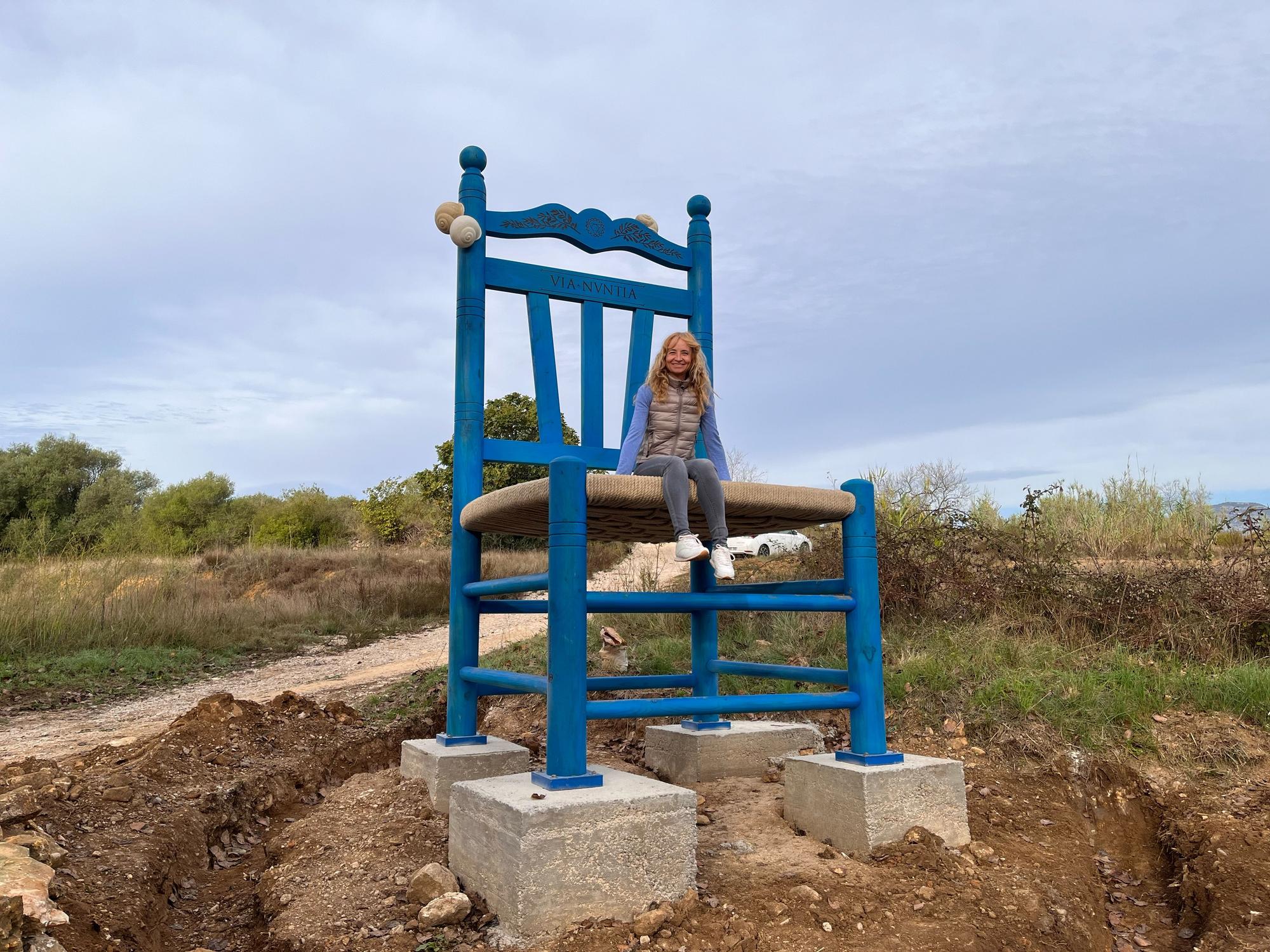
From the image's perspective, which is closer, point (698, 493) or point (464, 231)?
point (698, 493)

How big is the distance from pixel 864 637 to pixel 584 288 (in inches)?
65.7

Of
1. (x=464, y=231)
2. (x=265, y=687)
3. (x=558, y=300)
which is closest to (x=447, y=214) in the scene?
(x=464, y=231)

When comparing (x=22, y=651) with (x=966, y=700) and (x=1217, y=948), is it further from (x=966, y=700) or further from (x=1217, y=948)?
(x=1217, y=948)

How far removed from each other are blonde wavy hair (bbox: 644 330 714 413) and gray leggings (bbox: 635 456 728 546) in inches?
21.7

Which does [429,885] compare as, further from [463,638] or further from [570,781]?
[463,638]

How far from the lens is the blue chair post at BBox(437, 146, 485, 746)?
9.90 ft

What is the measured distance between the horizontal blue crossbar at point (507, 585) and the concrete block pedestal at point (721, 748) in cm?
95

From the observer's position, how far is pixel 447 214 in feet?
10.5

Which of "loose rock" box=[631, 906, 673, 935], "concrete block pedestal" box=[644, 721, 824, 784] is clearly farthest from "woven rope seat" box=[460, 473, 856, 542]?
"loose rock" box=[631, 906, 673, 935]

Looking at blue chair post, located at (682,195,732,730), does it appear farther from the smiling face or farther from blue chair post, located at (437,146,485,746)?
blue chair post, located at (437,146,485,746)

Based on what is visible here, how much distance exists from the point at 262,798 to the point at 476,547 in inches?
52.9

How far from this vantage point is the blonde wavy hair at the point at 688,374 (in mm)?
2996

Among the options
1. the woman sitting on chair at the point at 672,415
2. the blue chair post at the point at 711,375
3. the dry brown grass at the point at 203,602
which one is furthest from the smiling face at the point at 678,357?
the dry brown grass at the point at 203,602

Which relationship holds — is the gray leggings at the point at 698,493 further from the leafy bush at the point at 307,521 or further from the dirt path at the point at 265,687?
the leafy bush at the point at 307,521
